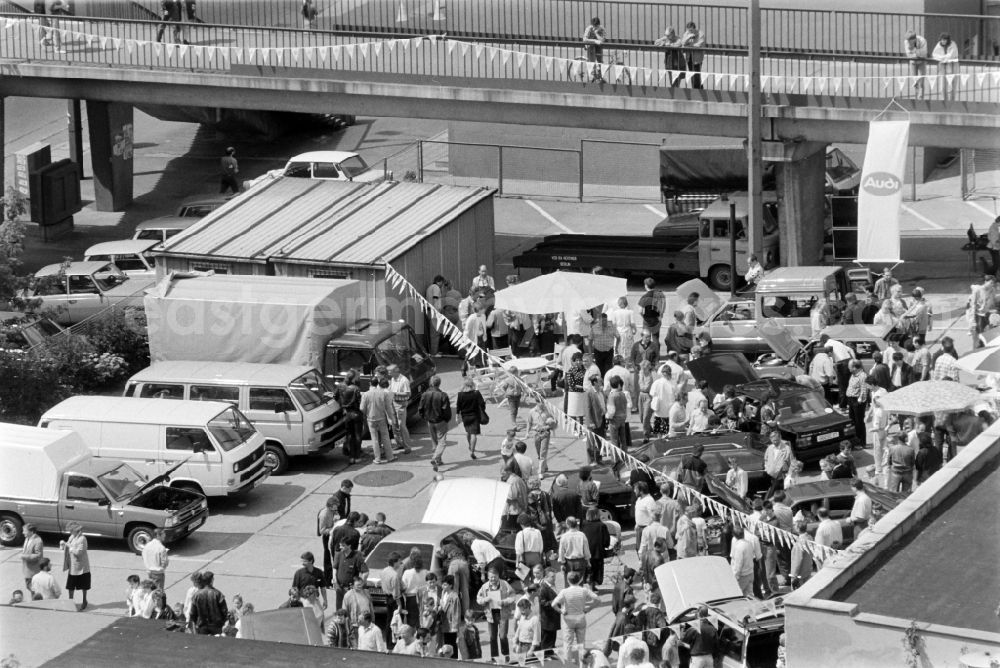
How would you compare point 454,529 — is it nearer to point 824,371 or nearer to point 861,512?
point 861,512

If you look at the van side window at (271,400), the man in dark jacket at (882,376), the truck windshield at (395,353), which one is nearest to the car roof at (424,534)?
→ the van side window at (271,400)

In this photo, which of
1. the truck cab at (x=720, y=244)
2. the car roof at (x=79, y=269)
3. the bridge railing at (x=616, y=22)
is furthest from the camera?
the bridge railing at (x=616, y=22)

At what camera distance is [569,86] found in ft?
117

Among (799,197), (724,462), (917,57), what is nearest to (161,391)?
(724,462)

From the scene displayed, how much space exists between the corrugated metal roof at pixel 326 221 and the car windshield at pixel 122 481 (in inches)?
290

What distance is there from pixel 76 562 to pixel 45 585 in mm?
494

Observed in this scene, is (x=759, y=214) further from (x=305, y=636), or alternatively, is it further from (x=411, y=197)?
(x=305, y=636)

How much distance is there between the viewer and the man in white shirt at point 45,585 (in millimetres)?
20797

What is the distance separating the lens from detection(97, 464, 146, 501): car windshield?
23.2 meters

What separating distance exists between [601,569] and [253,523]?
594cm

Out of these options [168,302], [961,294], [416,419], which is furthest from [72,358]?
[961,294]

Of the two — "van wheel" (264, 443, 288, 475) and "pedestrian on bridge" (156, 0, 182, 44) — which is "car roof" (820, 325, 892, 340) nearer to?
"van wheel" (264, 443, 288, 475)

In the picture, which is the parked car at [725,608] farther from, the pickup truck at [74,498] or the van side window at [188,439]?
the van side window at [188,439]

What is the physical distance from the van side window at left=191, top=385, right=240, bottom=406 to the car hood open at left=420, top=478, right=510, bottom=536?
5.38 meters
